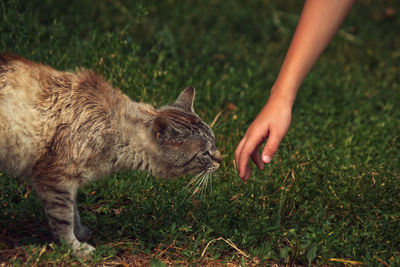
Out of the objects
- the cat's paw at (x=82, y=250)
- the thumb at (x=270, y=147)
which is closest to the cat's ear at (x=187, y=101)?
the thumb at (x=270, y=147)

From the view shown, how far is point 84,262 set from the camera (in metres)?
3.30

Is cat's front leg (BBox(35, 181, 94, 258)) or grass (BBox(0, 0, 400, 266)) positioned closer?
cat's front leg (BBox(35, 181, 94, 258))

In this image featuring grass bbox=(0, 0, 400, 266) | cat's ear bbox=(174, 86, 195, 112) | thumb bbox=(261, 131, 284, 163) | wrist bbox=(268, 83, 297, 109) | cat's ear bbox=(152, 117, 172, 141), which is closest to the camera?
thumb bbox=(261, 131, 284, 163)

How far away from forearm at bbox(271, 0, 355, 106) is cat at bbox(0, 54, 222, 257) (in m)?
0.83

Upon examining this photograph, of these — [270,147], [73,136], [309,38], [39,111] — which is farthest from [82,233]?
[309,38]

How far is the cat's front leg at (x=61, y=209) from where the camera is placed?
336cm

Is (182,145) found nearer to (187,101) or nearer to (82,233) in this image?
(187,101)

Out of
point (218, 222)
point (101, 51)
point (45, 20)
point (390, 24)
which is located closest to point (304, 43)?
point (218, 222)

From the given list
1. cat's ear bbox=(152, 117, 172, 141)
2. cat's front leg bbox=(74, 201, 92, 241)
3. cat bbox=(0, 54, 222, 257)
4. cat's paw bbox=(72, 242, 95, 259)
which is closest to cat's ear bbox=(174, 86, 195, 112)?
cat bbox=(0, 54, 222, 257)

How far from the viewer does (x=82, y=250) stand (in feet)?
11.1

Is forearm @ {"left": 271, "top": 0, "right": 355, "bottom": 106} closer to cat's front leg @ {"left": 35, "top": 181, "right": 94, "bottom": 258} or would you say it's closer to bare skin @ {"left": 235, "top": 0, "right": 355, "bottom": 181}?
bare skin @ {"left": 235, "top": 0, "right": 355, "bottom": 181}

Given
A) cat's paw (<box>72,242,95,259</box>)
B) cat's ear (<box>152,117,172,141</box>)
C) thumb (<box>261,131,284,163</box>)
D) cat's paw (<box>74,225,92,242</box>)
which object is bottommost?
cat's paw (<box>74,225,92,242</box>)

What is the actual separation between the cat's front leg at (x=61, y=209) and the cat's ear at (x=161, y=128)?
67cm

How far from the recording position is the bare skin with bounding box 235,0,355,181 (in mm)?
3219
